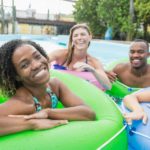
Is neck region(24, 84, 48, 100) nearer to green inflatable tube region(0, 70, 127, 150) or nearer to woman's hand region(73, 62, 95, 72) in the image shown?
green inflatable tube region(0, 70, 127, 150)

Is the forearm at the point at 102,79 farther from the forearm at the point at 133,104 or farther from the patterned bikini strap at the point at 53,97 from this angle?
the patterned bikini strap at the point at 53,97

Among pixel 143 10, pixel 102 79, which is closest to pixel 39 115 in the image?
pixel 102 79

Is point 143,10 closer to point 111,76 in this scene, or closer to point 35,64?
point 111,76

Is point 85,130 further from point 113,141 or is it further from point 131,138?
point 131,138

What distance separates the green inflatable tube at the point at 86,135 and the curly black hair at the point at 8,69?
1.08 ft

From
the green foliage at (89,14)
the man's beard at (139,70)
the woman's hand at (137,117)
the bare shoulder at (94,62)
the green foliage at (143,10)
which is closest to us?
the woman's hand at (137,117)

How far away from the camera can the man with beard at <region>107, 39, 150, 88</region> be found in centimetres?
361

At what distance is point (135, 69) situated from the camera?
3791 mm

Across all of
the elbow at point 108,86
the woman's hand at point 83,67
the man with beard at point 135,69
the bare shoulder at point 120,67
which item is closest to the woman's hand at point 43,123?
the woman's hand at point 83,67

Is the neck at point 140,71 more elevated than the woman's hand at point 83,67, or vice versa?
the woman's hand at point 83,67

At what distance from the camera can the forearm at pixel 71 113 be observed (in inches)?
78.6

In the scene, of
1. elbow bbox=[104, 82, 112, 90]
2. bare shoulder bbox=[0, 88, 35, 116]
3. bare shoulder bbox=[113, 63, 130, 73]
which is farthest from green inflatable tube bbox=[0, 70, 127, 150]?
bare shoulder bbox=[113, 63, 130, 73]

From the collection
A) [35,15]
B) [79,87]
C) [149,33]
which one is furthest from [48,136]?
[35,15]

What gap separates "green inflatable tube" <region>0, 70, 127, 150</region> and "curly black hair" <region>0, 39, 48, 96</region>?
331 mm
